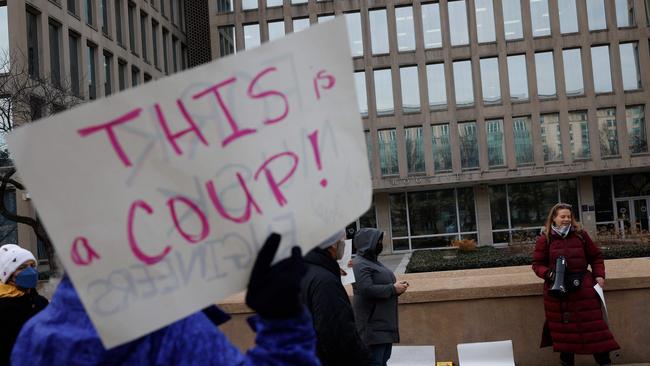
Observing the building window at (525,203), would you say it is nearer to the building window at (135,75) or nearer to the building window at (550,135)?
the building window at (550,135)

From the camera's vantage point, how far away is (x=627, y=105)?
119 ft

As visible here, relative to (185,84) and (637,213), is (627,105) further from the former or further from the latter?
(185,84)

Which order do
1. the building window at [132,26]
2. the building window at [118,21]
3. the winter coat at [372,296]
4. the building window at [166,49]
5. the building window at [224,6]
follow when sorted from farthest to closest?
the building window at [166,49], the building window at [224,6], the building window at [132,26], the building window at [118,21], the winter coat at [372,296]

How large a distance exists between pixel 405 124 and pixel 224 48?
37.7ft

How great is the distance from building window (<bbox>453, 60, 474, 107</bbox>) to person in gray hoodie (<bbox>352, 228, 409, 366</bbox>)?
3297 centimetres

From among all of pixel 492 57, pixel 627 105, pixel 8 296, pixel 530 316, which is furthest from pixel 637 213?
pixel 8 296

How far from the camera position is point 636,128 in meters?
36.2

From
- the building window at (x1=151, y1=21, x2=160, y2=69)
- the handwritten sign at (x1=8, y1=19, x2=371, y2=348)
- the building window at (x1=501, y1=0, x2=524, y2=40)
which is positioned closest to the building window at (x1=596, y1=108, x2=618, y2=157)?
the building window at (x1=501, y1=0, x2=524, y2=40)

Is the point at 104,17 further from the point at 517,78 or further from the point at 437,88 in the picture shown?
the point at 517,78

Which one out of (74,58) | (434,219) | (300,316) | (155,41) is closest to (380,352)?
(300,316)

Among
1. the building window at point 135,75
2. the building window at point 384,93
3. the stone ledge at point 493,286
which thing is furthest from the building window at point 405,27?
the stone ledge at point 493,286

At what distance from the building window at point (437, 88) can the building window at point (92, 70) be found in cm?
1714

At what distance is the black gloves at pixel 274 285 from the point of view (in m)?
1.45

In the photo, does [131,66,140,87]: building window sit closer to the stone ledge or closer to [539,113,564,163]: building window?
[539,113,564,163]: building window
